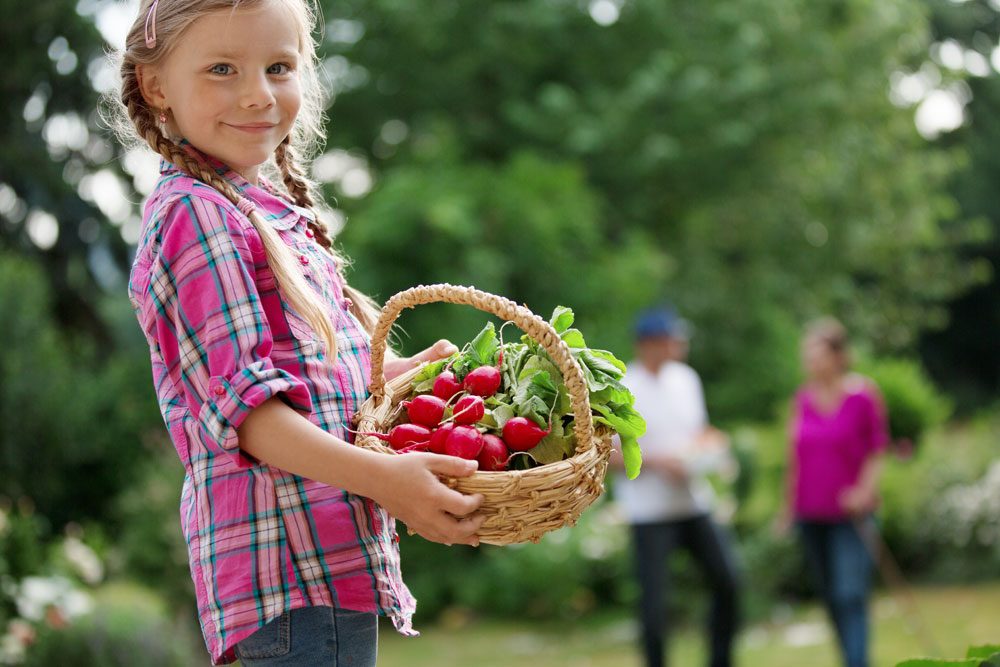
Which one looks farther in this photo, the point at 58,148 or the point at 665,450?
the point at 58,148

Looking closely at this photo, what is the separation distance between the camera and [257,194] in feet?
6.48

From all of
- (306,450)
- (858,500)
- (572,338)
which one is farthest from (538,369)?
(858,500)

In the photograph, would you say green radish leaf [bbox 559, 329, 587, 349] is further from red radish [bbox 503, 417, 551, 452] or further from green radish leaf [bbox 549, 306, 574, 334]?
red radish [bbox 503, 417, 551, 452]

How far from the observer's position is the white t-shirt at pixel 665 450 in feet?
19.3

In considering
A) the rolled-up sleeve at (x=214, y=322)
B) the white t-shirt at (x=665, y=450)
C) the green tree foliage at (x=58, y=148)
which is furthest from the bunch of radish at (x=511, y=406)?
the green tree foliage at (x=58, y=148)

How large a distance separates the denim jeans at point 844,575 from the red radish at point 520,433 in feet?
15.0

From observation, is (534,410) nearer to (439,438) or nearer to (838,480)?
(439,438)

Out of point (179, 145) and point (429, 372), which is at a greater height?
point (179, 145)

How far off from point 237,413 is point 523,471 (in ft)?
1.45

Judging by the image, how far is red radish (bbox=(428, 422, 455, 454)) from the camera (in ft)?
5.96

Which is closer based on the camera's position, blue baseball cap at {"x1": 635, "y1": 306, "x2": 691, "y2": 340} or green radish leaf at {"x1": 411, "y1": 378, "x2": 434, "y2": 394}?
green radish leaf at {"x1": 411, "y1": 378, "x2": 434, "y2": 394}

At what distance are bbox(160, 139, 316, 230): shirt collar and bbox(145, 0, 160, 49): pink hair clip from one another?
17 cm

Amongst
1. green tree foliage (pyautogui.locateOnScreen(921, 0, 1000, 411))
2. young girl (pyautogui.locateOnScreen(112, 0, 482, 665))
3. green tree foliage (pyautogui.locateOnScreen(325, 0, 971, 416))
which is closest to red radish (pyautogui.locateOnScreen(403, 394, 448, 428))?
young girl (pyautogui.locateOnScreen(112, 0, 482, 665))

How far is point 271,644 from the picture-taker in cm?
182
